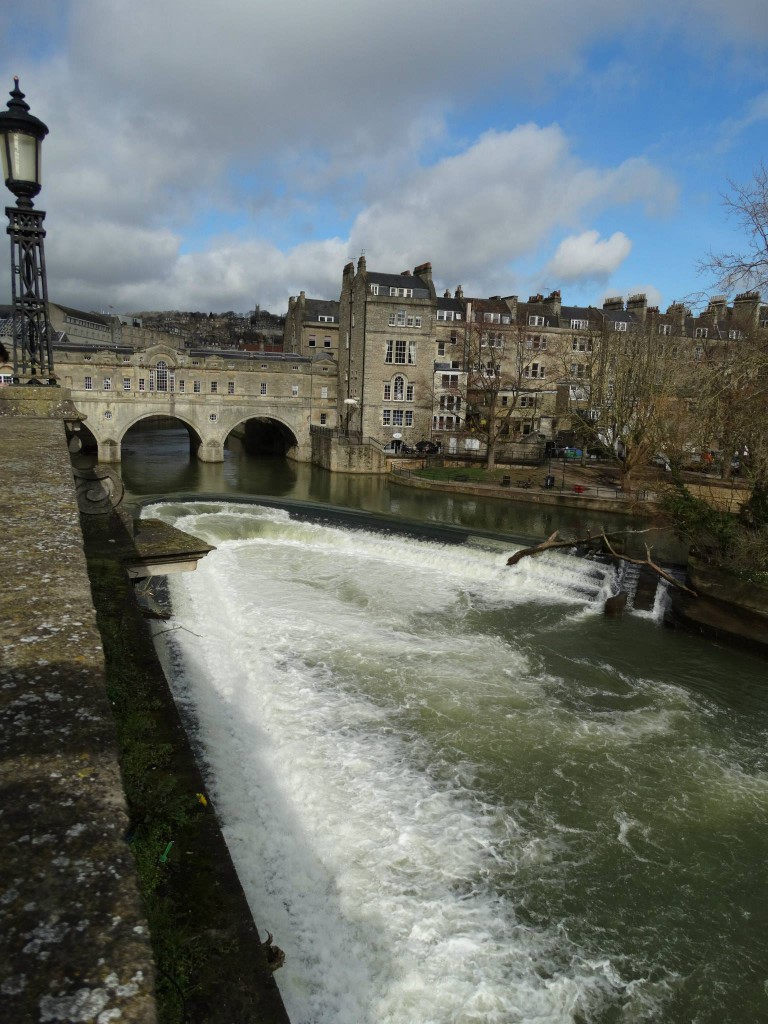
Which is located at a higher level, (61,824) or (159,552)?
(61,824)

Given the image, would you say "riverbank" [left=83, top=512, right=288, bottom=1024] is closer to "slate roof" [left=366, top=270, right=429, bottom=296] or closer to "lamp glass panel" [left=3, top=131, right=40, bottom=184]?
"lamp glass panel" [left=3, top=131, right=40, bottom=184]

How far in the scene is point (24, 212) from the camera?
756 centimetres

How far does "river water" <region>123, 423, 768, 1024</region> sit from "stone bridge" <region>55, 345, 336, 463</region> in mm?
32814

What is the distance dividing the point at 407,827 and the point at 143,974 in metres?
7.43

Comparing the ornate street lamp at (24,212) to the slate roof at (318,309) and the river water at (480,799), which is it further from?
the slate roof at (318,309)

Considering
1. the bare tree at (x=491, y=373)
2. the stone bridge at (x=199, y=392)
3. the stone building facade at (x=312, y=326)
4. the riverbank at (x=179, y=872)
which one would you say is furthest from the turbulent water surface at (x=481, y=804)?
the stone building facade at (x=312, y=326)

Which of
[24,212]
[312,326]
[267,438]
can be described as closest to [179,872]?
[24,212]

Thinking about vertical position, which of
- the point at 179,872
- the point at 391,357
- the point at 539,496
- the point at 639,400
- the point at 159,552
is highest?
the point at 391,357

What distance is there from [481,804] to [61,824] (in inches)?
312

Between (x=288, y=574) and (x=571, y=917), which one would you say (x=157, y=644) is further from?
(x=571, y=917)

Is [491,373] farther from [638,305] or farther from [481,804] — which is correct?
[481,804]

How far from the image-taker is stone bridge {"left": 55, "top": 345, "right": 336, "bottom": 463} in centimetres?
4606

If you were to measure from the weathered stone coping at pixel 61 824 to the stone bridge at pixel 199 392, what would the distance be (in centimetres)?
4426

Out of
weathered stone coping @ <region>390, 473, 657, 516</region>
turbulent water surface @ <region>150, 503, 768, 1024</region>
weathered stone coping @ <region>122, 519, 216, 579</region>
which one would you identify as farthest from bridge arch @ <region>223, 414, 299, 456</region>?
weathered stone coping @ <region>122, 519, 216, 579</region>
